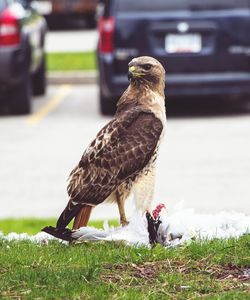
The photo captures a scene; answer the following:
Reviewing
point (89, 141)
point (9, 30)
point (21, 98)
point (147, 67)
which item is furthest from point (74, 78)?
point (147, 67)

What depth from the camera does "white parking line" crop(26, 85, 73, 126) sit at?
1717 centimetres

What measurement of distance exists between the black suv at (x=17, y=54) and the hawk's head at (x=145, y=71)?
9594 millimetres

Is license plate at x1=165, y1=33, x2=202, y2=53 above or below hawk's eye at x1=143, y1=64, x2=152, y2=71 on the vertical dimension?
below

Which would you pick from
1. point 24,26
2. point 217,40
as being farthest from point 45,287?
point 24,26

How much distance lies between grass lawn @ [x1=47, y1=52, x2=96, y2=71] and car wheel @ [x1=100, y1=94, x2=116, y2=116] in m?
5.72

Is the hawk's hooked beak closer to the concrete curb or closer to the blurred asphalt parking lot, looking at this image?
the blurred asphalt parking lot

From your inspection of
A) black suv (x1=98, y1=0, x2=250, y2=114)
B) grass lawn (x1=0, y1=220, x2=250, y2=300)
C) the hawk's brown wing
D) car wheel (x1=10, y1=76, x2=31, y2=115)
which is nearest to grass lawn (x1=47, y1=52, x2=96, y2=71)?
car wheel (x1=10, y1=76, x2=31, y2=115)

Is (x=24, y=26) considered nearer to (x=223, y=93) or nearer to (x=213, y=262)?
(x=223, y=93)

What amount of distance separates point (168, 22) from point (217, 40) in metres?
0.66

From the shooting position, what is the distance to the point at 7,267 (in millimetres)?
6078

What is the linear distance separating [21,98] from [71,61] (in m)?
7.28

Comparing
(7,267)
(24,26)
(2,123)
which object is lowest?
(2,123)

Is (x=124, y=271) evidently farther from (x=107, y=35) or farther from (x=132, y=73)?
(x=107, y=35)

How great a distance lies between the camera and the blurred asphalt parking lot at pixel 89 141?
1105 cm
